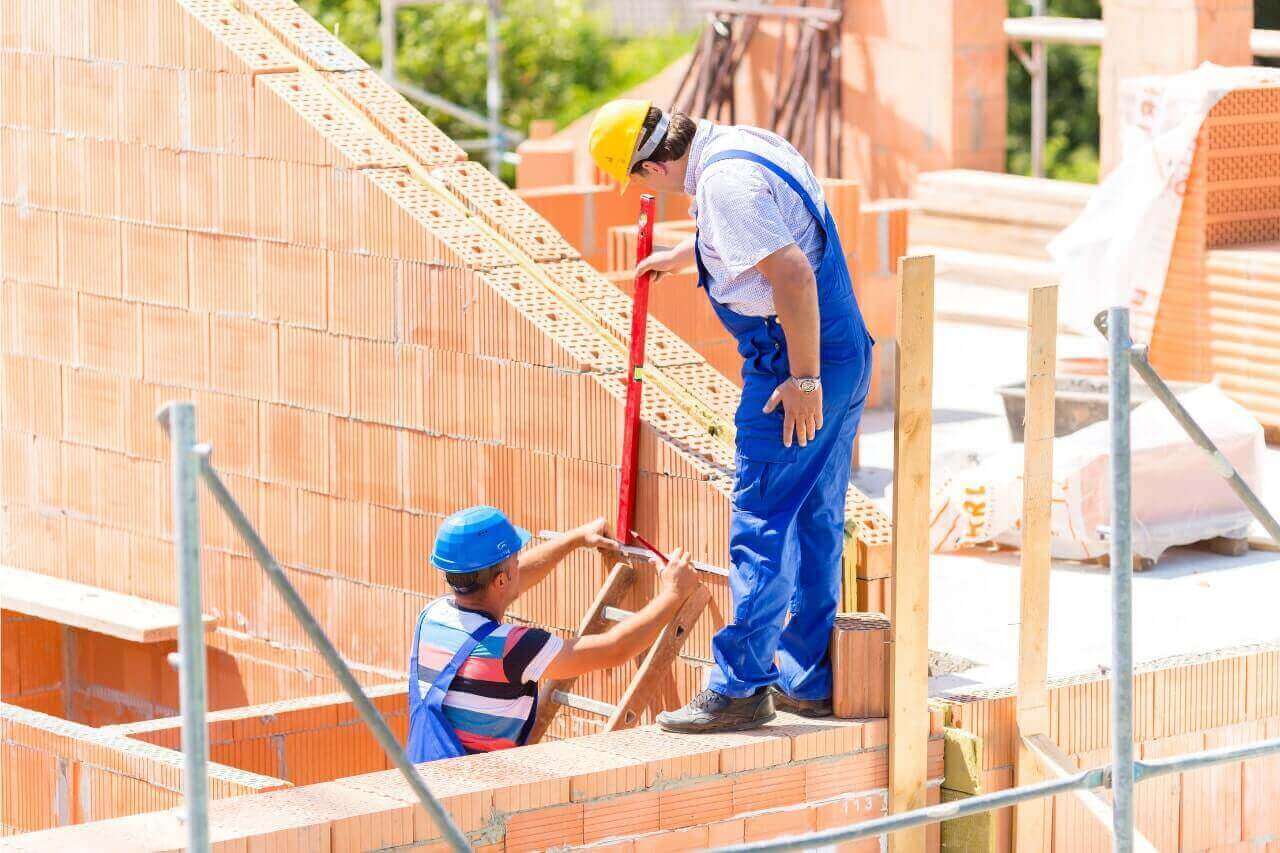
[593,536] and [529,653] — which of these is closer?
[529,653]

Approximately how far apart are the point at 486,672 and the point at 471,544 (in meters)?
0.34

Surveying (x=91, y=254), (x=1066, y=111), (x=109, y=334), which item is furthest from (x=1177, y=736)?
(x=1066, y=111)

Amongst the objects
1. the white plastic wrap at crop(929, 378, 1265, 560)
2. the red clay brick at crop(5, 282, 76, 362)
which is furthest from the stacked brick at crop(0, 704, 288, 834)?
the white plastic wrap at crop(929, 378, 1265, 560)

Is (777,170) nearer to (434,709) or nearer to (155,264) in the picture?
(434,709)

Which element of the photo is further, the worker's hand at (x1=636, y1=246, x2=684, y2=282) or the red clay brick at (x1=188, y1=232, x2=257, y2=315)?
the red clay brick at (x1=188, y1=232, x2=257, y2=315)

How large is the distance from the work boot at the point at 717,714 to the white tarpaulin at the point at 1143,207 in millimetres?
5780

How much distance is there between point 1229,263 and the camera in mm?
10273

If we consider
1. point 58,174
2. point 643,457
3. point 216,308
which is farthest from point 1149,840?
point 58,174

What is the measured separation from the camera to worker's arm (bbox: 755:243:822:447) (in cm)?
505

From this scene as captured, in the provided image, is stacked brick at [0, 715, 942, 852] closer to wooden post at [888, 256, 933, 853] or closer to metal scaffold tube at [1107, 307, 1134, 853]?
wooden post at [888, 256, 933, 853]

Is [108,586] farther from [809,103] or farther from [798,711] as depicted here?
[809,103]

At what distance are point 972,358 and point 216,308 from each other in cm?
534

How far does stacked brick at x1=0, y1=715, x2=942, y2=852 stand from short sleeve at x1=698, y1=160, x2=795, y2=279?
1271 millimetres

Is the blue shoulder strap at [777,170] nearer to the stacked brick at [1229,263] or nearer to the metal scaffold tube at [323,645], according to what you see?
the metal scaffold tube at [323,645]
